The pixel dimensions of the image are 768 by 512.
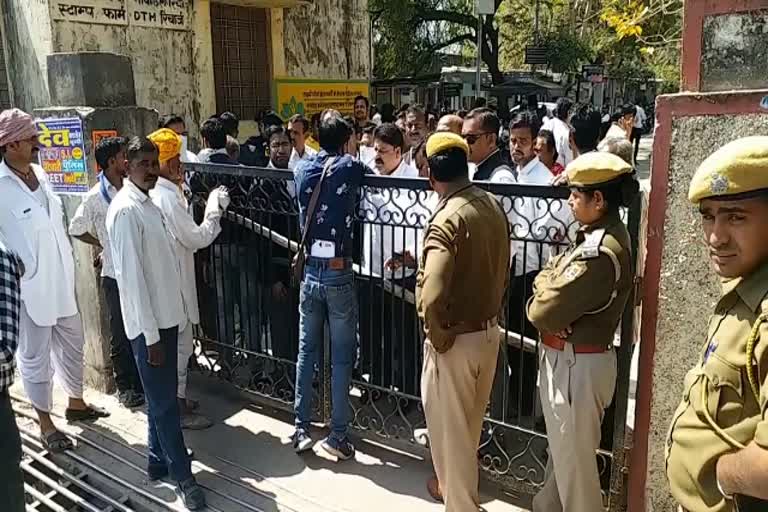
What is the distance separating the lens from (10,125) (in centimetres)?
369

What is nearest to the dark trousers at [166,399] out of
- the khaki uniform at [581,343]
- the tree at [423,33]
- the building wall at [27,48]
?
the khaki uniform at [581,343]

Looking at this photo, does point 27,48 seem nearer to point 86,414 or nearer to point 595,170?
point 86,414

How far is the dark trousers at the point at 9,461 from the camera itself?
239 centimetres

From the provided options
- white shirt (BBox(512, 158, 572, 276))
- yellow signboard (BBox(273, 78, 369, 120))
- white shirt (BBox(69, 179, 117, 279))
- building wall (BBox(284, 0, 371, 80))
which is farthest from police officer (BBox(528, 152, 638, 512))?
building wall (BBox(284, 0, 371, 80))

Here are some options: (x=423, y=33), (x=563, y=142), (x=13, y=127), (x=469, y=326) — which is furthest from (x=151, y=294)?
(x=423, y=33)

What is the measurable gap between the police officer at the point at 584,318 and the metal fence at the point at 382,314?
0.97 ft

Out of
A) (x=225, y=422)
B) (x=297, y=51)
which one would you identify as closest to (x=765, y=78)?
(x=225, y=422)

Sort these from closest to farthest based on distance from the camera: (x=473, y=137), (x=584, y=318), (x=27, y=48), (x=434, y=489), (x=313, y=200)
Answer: (x=584, y=318) → (x=434, y=489) → (x=313, y=200) → (x=473, y=137) → (x=27, y=48)

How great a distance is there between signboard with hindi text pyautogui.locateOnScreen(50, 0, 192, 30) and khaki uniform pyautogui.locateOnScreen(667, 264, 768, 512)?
8.52 metres

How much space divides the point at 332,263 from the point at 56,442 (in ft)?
6.72

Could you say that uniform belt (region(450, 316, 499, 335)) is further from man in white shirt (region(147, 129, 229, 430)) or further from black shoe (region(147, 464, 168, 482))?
black shoe (region(147, 464, 168, 482))

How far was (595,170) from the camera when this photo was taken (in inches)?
95.9

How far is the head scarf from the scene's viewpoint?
12.1 ft

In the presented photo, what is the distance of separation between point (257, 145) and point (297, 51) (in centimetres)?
458
